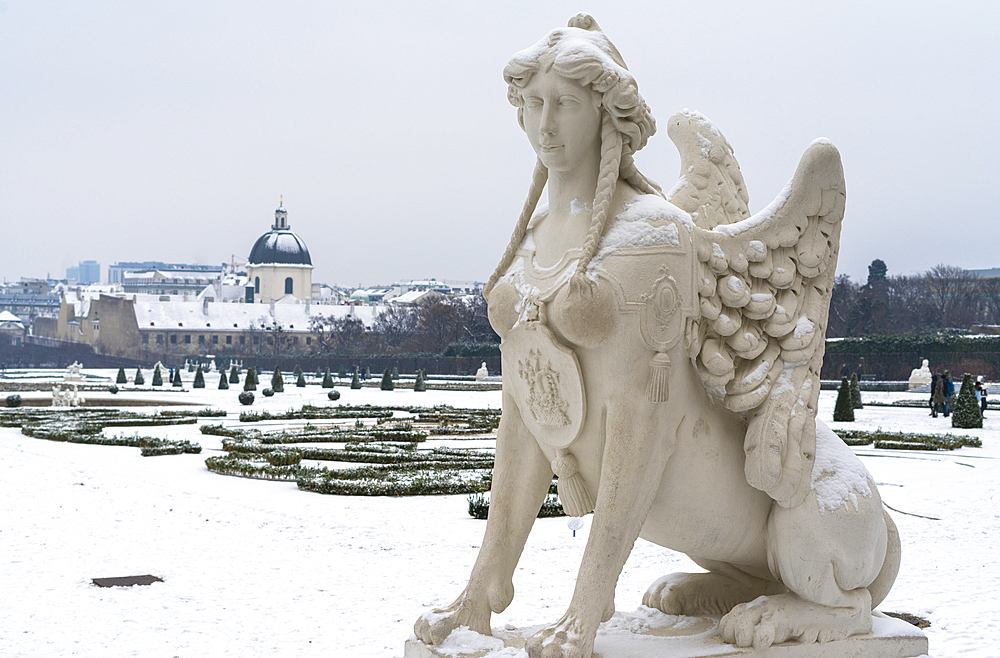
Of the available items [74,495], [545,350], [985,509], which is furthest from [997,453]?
[545,350]

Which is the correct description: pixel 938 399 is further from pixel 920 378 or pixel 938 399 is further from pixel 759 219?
pixel 759 219

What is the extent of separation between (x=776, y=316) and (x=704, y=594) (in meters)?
1.13

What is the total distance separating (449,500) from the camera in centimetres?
1002

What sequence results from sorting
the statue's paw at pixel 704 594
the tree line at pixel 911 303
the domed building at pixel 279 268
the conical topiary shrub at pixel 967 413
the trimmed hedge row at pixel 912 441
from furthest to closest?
the domed building at pixel 279 268 < the tree line at pixel 911 303 < the conical topiary shrub at pixel 967 413 < the trimmed hedge row at pixel 912 441 < the statue's paw at pixel 704 594

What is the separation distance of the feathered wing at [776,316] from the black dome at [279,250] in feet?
320

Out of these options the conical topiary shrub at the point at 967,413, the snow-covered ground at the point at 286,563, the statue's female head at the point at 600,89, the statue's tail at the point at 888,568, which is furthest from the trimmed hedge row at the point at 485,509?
the conical topiary shrub at the point at 967,413

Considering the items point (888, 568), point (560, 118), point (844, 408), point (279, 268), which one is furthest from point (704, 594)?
point (279, 268)

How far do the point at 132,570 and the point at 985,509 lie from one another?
791 centimetres

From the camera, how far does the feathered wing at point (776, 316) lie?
3.04 metres

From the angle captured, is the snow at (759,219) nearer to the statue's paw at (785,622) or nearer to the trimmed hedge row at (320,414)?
the statue's paw at (785,622)

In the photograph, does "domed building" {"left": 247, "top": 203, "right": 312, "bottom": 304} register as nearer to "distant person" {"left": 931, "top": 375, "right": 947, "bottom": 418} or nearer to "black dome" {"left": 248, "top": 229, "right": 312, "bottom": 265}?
"black dome" {"left": 248, "top": 229, "right": 312, "bottom": 265}

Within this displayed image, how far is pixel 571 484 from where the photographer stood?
10.2 feet

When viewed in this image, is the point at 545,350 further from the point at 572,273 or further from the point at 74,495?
the point at 74,495

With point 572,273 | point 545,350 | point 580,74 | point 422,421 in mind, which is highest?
point 580,74
